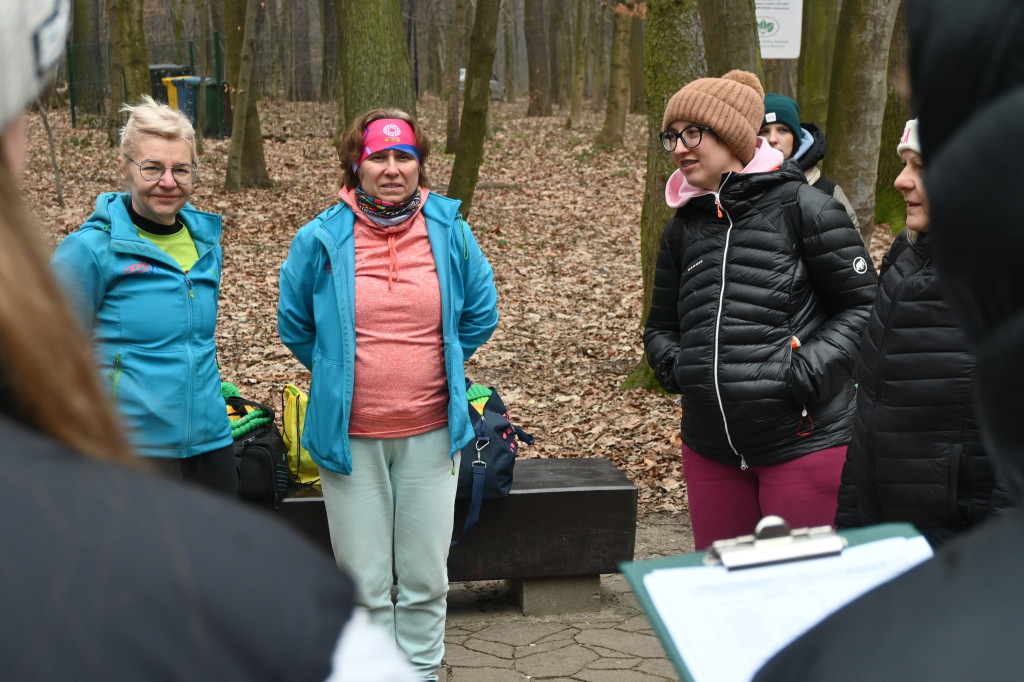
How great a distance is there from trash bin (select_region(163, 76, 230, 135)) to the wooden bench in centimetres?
1898

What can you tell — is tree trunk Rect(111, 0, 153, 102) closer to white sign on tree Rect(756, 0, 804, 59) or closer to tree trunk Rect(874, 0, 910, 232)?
white sign on tree Rect(756, 0, 804, 59)

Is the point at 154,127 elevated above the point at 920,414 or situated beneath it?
elevated above

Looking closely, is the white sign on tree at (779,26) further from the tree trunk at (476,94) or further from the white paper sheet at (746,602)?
the white paper sheet at (746,602)

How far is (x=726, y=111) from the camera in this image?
4074 mm

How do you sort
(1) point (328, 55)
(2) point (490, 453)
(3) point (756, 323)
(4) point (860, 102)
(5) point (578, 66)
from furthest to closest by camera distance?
(1) point (328, 55), (5) point (578, 66), (4) point (860, 102), (2) point (490, 453), (3) point (756, 323)

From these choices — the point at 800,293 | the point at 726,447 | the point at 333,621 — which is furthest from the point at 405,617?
the point at 333,621

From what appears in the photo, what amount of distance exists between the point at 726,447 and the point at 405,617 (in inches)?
59.1

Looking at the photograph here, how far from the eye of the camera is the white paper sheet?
1.38 metres

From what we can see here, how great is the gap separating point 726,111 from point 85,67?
78.7 ft

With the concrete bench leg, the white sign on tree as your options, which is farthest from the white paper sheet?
the white sign on tree

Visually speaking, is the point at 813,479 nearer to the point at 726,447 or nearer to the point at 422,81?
the point at 726,447

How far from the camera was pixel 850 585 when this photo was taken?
1.40 metres

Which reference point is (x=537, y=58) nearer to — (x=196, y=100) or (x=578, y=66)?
(x=578, y=66)

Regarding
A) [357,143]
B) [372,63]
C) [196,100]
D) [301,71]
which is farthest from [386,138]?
[301,71]
